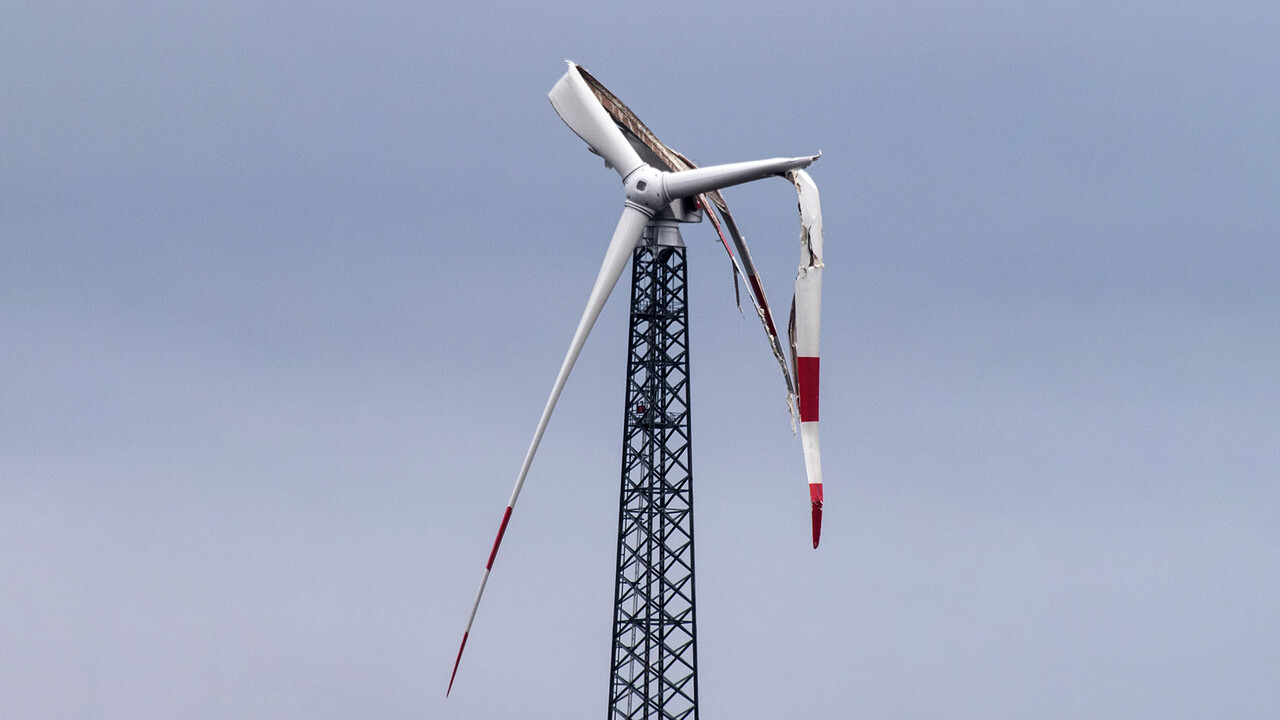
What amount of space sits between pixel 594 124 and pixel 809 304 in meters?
11.7

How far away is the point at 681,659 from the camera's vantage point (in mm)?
114188

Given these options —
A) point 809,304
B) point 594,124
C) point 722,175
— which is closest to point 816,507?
point 809,304

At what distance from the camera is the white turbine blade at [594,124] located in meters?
114

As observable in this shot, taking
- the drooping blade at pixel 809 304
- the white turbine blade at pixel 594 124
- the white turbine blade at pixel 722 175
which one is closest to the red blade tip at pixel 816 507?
the drooping blade at pixel 809 304

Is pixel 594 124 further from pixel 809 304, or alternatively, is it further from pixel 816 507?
pixel 816 507

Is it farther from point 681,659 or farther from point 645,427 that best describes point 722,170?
point 681,659

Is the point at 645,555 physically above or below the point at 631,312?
below

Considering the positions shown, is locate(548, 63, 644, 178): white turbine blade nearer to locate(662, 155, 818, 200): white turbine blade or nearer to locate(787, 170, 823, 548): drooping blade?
locate(662, 155, 818, 200): white turbine blade

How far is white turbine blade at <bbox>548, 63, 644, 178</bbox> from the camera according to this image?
4491 inches

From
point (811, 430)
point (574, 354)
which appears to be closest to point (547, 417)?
point (574, 354)

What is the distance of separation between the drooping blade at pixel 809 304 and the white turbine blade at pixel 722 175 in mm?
695

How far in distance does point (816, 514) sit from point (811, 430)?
3.26 m

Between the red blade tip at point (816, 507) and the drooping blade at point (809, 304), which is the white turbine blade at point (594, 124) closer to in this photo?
the drooping blade at point (809, 304)

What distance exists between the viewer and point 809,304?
109375 millimetres
